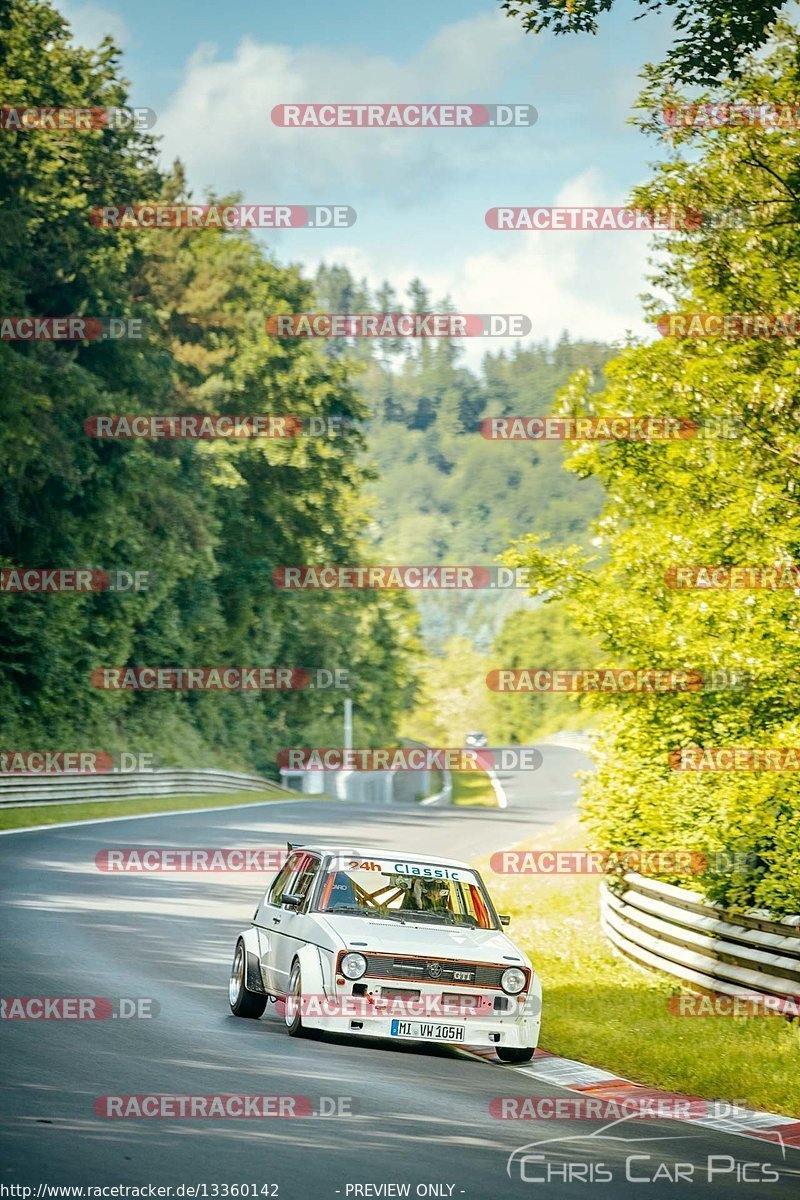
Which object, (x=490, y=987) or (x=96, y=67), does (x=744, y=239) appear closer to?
(x=490, y=987)

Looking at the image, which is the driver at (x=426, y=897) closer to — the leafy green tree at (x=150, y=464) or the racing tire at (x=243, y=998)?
the racing tire at (x=243, y=998)

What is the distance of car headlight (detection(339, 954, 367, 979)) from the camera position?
11.0 metres

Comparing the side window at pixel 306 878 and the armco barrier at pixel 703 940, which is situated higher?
the side window at pixel 306 878

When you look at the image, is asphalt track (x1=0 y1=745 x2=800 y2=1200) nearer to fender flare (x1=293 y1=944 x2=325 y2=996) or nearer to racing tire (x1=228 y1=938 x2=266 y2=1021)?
racing tire (x1=228 y1=938 x2=266 y2=1021)

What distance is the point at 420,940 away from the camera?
1149 cm

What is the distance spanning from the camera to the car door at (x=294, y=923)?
38.5ft

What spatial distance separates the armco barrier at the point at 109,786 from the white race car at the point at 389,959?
78.3 feet

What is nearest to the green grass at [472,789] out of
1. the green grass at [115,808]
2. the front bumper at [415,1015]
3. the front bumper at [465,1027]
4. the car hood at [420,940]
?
the green grass at [115,808]

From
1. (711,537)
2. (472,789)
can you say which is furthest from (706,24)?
(472,789)

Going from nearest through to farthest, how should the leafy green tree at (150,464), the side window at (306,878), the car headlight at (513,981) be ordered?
the car headlight at (513,981)
the side window at (306,878)
the leafy green tree at (150,464)

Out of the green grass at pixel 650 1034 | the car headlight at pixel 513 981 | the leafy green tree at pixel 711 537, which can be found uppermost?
the leafy green tree at pixel 711 537

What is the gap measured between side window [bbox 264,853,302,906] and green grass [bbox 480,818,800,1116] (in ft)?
8.05

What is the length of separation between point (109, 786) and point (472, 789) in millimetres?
86965

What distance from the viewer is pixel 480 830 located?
4238cm
